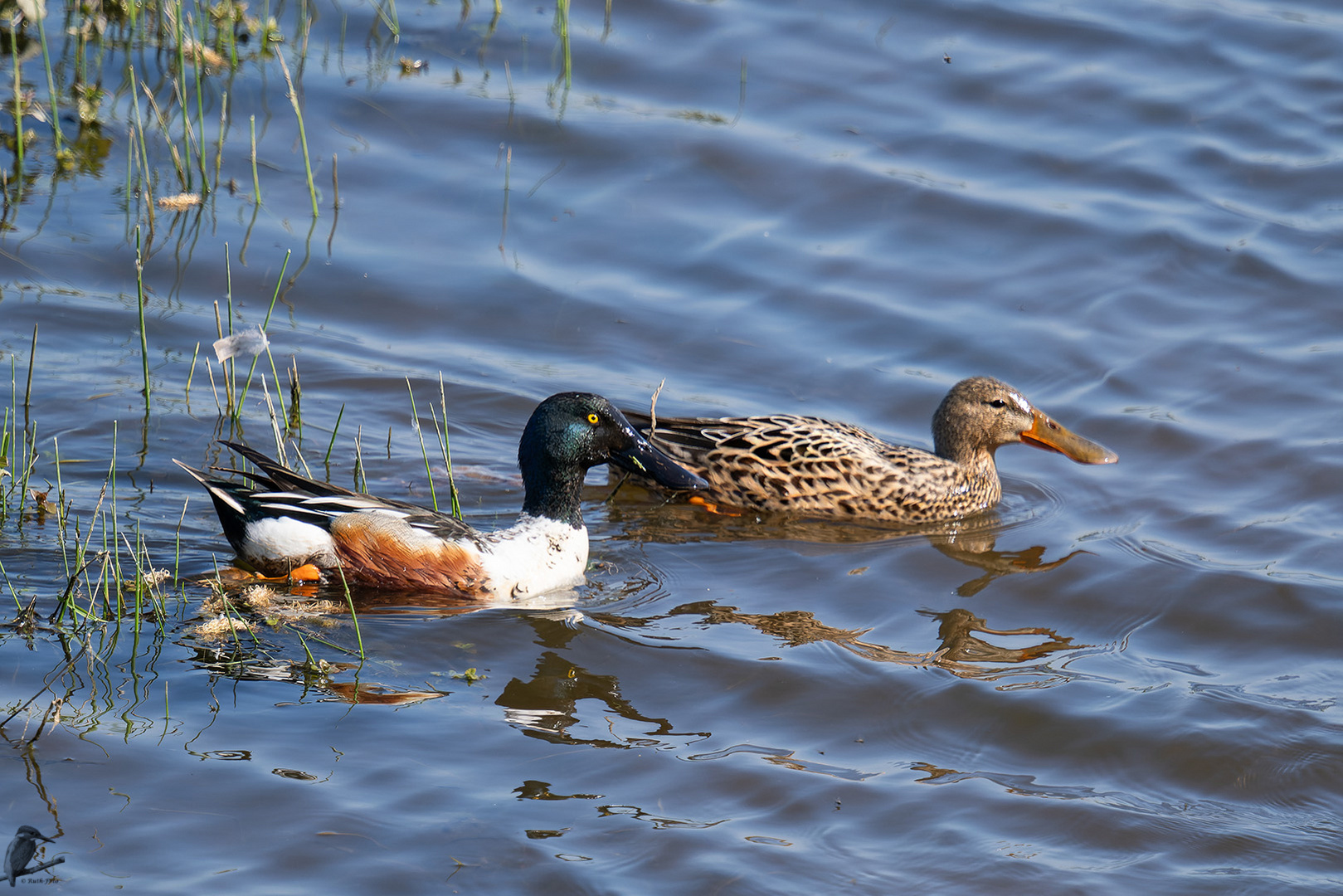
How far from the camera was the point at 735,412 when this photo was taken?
8.65 meters

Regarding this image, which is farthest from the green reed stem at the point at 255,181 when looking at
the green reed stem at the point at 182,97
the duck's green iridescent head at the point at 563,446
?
the duck's green iridescent head at the point at 563,446

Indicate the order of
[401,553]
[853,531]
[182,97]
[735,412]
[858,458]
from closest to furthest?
[401,553], [853,531], [858,458], [735,412], [182,97]

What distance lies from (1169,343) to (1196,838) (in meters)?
4.89

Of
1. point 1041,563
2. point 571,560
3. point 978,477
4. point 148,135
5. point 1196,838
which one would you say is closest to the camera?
point 1196,838

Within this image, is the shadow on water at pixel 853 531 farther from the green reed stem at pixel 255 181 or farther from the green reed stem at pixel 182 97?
the green reed stem at pixel 182 97

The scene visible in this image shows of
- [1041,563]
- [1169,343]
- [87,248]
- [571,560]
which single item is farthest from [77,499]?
[1169,343]

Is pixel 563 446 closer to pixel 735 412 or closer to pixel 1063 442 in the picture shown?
Result: pixel 735 412

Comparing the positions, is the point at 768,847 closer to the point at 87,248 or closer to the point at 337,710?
the point at 337,710

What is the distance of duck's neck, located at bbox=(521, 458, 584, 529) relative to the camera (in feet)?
21.9

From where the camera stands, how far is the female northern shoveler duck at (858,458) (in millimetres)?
7762

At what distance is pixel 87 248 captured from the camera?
9305 mm

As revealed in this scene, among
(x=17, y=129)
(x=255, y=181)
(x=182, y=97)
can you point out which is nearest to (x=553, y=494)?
(x=255, y=181)

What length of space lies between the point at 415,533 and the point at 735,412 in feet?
9.14

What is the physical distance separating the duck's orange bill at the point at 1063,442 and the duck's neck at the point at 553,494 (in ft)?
8.80
